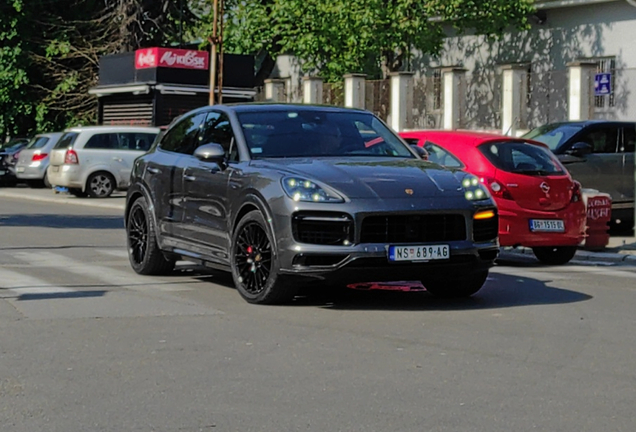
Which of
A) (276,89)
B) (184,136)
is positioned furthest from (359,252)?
(276,89)

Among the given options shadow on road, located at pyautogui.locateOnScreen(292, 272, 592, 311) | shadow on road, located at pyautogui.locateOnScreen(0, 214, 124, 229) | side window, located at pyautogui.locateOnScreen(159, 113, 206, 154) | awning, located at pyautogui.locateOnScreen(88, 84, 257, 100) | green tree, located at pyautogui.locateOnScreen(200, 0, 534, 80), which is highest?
green tree, located at pyautogui.locateOnScreen(200, 0, 534, 80)

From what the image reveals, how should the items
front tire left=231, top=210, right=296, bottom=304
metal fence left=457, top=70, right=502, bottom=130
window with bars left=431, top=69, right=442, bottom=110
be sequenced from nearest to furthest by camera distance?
front tire left=231, top=210, right=296, bottom=304, metal fence left=457, top=70, right=502, bottom=130, window with bars left=431, top=69, right=442, bottom=110

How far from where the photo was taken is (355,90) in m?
38.1

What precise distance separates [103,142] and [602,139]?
15.7 metres

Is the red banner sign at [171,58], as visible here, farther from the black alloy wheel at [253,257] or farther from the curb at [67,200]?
the black alloy wheel at [253,257]

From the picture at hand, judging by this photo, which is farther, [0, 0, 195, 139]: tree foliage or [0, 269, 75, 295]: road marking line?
[0, 0, 195, 139]: tree foliage

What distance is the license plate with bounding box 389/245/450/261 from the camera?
9.88 meters

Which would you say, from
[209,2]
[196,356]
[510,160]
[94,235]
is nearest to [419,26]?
[209,2]

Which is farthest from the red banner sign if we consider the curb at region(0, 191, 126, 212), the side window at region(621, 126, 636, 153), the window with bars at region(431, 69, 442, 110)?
the side window at region(621, 126, 636, 153)

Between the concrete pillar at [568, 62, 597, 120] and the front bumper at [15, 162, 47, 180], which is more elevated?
the concrete pillar at [568, 62, 597, 120]

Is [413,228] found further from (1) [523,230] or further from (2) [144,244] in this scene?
(1) [523,230]

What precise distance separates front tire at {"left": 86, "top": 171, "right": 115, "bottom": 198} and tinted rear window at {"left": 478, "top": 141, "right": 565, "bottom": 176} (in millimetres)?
18796

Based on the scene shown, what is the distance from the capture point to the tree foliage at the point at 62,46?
4884 centimetres

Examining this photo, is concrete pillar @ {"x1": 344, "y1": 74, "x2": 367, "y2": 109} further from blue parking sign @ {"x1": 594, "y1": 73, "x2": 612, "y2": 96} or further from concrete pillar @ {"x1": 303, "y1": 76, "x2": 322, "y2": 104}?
blue parking sign @ {"x1": 594, "y1": 73, "x2": 612, "y2": 96}
